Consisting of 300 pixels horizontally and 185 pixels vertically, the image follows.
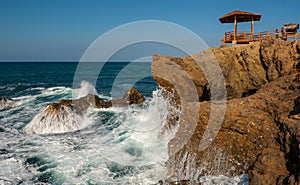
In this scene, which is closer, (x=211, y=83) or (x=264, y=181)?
(x=264, y=181)

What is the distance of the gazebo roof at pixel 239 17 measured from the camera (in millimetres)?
18156

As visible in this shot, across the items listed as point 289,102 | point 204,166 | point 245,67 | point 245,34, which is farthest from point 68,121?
point 245,34

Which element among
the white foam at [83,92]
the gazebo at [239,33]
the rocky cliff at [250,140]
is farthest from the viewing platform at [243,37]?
the white foam at [83,92]

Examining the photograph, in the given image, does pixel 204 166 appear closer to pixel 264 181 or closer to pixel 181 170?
pixel 181 170

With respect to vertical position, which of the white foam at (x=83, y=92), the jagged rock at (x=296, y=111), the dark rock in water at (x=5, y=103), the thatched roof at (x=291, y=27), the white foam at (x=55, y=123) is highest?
the thatched roof at (x=291, y=27)

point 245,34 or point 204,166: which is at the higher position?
point 245,34

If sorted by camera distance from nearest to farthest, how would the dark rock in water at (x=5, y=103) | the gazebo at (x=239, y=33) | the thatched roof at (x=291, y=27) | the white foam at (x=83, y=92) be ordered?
the thatched roof at (x=291, y=27), the gazebo at (x=239, y=33), the dark rock in water at (x=5, y=103), the white foam at (x=83, y=92)

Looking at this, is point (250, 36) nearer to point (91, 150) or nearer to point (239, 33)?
point (239, 33)

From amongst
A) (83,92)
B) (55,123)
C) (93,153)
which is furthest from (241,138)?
(83,92)

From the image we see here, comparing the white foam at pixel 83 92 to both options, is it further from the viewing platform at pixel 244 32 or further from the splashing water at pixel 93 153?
the viewing platform at pixel 244 32

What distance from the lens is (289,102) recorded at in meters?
6.09

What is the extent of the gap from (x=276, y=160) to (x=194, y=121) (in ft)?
8.01

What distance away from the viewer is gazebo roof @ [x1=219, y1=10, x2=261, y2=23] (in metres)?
18.2

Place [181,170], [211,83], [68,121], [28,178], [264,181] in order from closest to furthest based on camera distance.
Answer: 1. [264,181]
2. [181,170]
3. [28,178]
4. [211,83]
5. [68,121]
